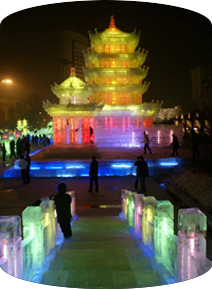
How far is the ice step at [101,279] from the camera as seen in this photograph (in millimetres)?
2416

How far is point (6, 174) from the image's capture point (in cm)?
1398

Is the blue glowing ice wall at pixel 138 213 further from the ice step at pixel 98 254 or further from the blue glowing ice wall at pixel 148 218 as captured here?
the ice step at pixel 98 254

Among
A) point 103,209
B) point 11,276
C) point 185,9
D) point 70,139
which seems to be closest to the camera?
point 11,276

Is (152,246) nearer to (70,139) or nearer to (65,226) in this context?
(65,226)

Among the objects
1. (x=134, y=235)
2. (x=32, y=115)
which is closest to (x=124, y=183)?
(x=134, y=235)

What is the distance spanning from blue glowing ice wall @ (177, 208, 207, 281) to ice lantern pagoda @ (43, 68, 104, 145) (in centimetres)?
1532

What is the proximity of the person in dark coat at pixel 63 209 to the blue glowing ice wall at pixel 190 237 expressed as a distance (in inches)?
97.9

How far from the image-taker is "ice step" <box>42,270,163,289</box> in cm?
242

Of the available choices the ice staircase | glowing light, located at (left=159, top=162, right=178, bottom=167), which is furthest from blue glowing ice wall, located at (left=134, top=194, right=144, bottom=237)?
glowing light, located at (left=159, top=162, right=178, bottom=167)

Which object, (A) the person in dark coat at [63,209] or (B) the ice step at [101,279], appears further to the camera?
(A) the person in dark coat at [63,209]

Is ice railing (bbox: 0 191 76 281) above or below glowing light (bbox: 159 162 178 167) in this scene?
above

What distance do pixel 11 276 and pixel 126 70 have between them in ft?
82.1

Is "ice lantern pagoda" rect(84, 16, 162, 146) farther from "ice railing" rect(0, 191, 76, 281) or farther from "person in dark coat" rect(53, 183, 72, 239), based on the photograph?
"ice railing" rect(0, 191, 76, 281)

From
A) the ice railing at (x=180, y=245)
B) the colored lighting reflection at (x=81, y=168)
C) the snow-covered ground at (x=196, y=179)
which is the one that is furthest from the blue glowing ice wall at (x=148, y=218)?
the colored lighting reflection at (x=81, y=168)
